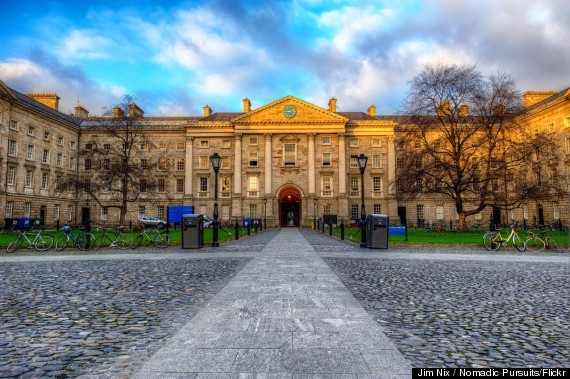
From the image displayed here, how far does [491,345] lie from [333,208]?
164ft

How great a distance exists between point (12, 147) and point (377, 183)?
45.7 meters

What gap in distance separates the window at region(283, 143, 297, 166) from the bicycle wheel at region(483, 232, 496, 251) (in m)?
38.5

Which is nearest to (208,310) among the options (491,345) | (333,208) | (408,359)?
(408,359)

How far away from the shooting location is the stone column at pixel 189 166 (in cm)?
5516

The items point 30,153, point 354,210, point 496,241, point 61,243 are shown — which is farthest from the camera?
point 354,210

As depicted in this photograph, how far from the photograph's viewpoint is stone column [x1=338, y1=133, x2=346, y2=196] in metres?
54.0

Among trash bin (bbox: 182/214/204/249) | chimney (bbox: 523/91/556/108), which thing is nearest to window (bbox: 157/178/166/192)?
trash bin (bbox: 182/214/204/249)

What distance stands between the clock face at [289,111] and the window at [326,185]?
9961 millimetres

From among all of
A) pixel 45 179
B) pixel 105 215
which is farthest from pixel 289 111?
pixel 45 179

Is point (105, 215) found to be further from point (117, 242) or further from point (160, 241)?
point (160, 241)

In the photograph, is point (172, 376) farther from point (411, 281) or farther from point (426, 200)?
point (426, 200)

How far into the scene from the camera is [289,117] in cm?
5481

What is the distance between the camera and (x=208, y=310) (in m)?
5.56

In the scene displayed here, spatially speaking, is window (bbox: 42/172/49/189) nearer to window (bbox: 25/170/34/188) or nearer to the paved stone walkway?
window (bbox: 25/170/34/188)
